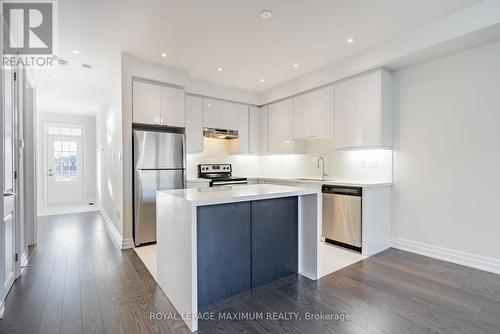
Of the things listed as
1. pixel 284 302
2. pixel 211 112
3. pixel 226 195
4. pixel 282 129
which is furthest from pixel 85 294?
pixel 282 129

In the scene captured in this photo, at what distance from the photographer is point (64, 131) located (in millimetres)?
7223

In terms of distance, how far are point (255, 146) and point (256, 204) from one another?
3.24 meters

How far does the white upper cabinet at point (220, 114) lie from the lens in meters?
4.69

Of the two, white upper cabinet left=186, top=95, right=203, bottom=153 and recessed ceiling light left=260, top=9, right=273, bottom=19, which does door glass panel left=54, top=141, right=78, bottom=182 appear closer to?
white upper cabinet left=186, top=95, right=203, bottom=153

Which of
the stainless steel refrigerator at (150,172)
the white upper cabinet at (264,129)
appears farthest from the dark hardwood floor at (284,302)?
the white upper cabinet at (264,129)

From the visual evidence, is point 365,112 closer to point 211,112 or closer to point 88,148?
point 211,112

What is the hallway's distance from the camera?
5.83ft

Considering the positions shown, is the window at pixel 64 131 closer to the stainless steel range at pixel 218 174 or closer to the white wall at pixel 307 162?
the white wall at pixel 307 162

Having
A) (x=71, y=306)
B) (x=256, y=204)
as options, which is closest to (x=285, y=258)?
(x=256, y=204)

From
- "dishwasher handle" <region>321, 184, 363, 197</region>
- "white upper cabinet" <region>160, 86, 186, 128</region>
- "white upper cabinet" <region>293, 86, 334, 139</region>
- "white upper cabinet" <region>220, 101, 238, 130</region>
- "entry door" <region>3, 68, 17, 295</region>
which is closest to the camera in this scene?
"entry door" <region>3, 68, 17, 295</region>

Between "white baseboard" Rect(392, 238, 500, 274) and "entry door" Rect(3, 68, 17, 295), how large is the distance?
14.3 feet

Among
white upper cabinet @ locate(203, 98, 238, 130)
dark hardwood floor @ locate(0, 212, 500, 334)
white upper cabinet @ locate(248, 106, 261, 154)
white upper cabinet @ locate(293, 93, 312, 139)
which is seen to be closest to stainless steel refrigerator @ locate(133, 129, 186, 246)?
dark hardwood floor @ locate(0, 212, 500, 334)

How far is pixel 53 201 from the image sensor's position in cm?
700

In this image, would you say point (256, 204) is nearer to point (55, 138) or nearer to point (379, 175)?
point (379, 175)
